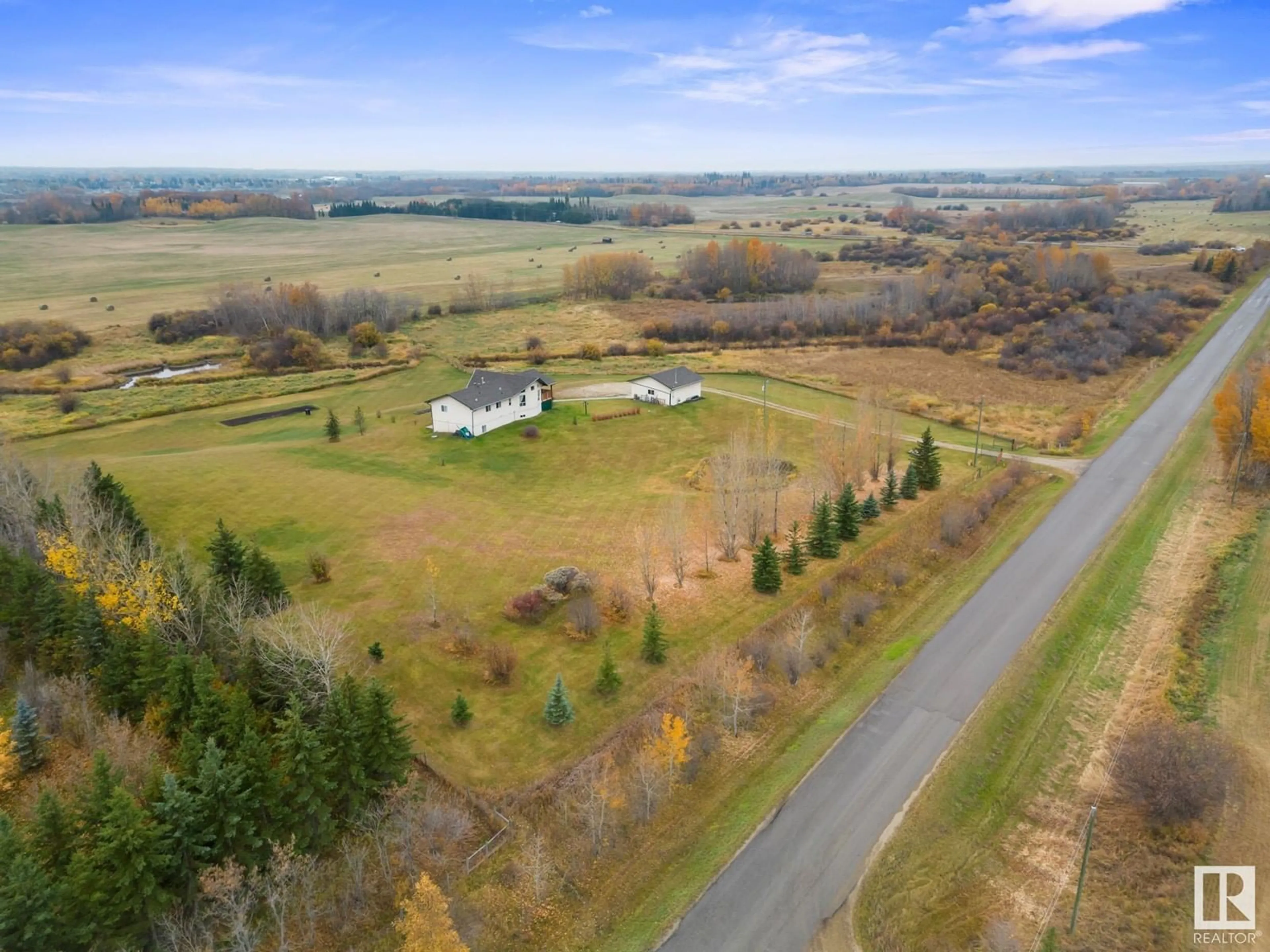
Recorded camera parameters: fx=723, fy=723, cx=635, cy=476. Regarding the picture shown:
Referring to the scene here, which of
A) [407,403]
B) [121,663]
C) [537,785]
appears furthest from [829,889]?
Result: [407,403]

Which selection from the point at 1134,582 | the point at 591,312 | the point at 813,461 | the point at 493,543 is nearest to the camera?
the point at 1134,582

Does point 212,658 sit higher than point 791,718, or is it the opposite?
point 212,658

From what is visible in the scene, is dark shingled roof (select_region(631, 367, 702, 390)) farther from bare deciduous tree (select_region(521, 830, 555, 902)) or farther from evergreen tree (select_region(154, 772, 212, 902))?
evergreen tree (select_region(154, 772, 212, 902))

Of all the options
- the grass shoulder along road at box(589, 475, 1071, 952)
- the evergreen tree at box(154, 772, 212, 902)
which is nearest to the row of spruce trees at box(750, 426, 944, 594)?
the grass shoulder along road at box(589, 475, 1071, 952)

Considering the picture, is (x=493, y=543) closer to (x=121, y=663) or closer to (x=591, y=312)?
(x=121, y=663)

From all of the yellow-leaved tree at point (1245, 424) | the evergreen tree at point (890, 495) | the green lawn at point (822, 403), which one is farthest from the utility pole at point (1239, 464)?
the evergreen tree at point (890, 495)
